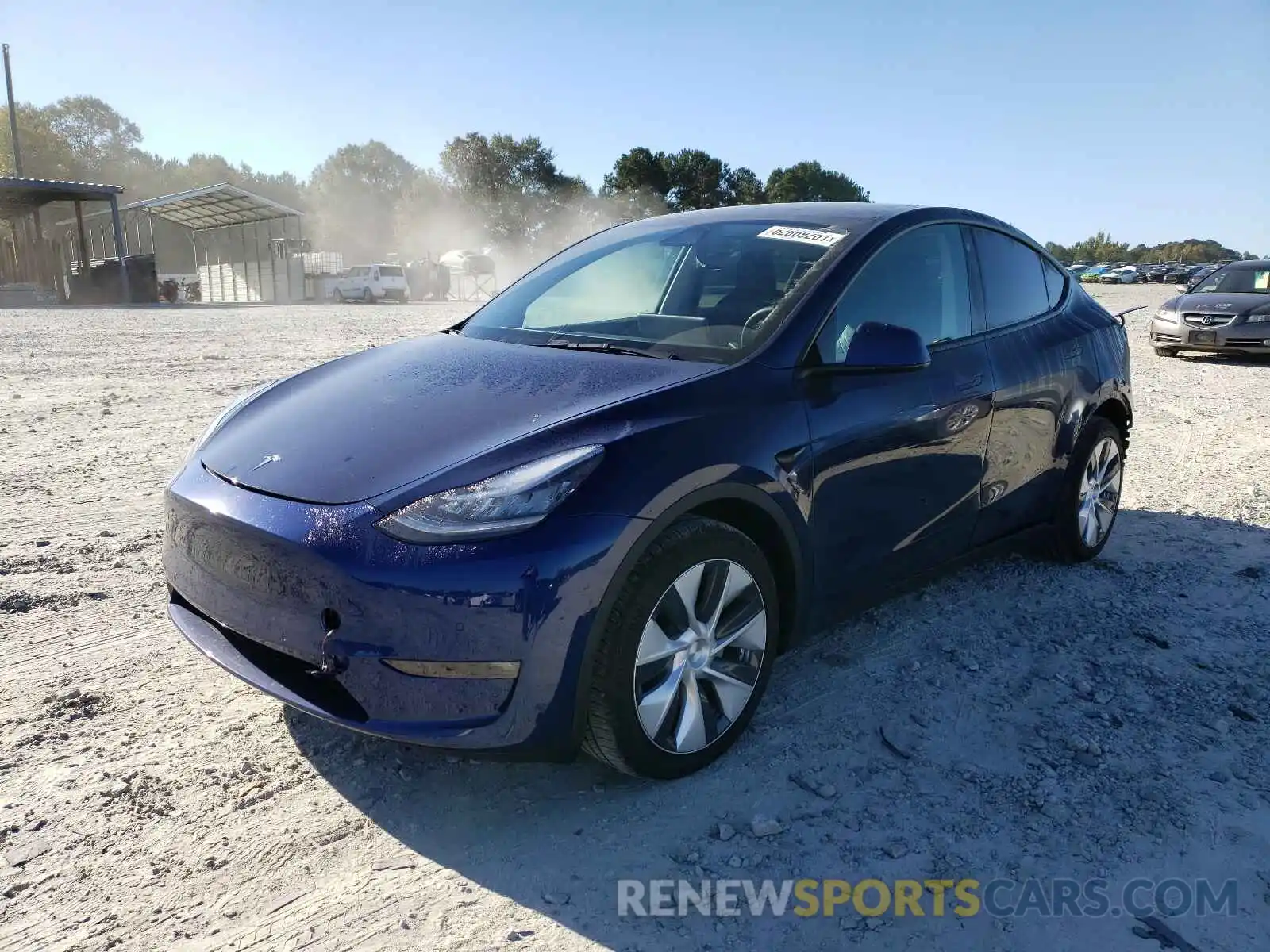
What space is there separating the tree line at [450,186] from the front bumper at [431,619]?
168 feet

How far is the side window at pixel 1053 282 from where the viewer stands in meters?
4.49

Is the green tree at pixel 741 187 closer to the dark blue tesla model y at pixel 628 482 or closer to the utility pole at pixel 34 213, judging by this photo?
→ the utility pole at pixel 34 213

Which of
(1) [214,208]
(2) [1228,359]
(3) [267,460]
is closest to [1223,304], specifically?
(2) [1228,359]

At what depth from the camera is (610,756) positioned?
2.59 meters

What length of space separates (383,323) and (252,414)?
1950cm

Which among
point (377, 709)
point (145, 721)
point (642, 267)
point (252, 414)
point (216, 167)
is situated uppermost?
point (216, 167)

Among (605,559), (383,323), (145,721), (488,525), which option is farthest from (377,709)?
(383,323)

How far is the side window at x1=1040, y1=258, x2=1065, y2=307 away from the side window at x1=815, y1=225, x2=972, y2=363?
0.85 metres

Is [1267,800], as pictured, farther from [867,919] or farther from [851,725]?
[867,919]

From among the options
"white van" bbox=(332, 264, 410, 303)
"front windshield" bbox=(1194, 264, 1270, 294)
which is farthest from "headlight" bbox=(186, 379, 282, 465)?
"white van" bbox=(332, 264, 410, 303)

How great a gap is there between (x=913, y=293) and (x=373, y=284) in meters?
36.2

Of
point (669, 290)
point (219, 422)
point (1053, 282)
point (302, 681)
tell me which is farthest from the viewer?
point (1053, 282)

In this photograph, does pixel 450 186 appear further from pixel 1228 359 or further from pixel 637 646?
pixel 637 646

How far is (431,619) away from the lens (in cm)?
227
